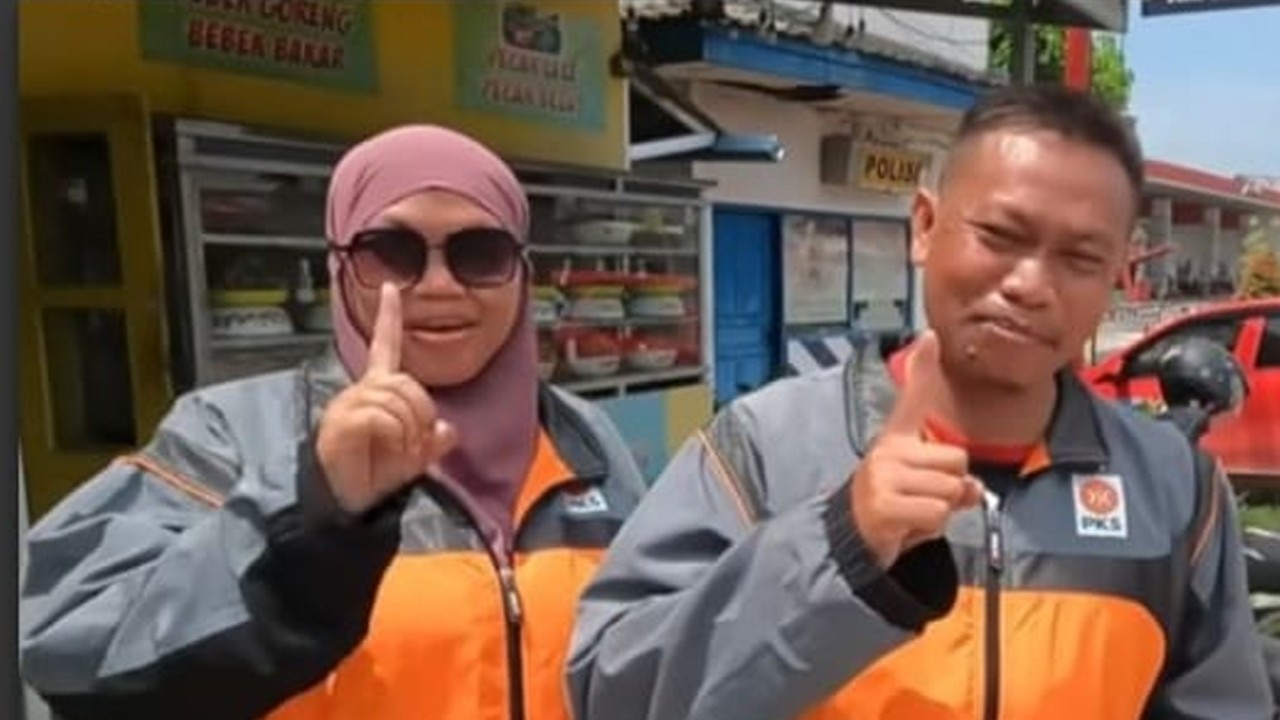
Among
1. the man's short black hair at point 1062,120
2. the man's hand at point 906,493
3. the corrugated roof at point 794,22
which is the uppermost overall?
the corrugated roof at point 794,22

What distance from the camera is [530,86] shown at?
260 inches

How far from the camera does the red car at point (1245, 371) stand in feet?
32.2

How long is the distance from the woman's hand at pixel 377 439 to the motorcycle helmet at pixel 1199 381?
301 centimetres

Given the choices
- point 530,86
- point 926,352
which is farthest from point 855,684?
point 530,86

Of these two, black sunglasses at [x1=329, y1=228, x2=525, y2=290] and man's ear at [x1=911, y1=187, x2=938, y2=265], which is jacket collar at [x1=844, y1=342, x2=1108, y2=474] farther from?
black sunglasses at [x1=329, y1=228, x2=525, y2=290]

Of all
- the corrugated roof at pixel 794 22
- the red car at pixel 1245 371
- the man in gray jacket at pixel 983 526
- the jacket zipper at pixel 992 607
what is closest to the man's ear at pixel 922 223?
the man in gray jacket at pixel 983 526

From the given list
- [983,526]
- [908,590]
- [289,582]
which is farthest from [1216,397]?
[289,582]

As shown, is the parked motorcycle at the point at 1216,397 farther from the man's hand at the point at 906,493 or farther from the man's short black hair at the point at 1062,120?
the man's hand at the point at 906,493

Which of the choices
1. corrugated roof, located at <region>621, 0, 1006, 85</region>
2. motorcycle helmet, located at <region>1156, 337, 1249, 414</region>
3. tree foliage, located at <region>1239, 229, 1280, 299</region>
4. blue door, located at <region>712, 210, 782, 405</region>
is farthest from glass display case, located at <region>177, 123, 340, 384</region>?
tree foliage, located at <region>1239, 229, 1280, 299</region>

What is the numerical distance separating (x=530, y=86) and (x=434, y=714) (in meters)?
5.18

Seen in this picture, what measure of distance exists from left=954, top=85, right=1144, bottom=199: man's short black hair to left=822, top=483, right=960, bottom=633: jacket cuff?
43 cm

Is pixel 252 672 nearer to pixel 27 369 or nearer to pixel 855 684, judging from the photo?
pixel 855 684

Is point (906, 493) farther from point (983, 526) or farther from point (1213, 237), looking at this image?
point (1213, 237)

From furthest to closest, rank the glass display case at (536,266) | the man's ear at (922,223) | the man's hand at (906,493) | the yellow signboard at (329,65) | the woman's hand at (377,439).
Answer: the glass display case at (536,266), the yellow signboard at (329,65), the man's ear at (922,223), the woman's hand at (377,439), the man's hand at (906,493)
